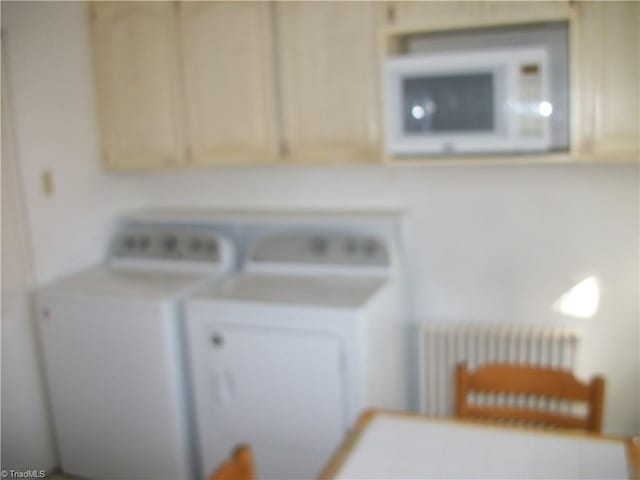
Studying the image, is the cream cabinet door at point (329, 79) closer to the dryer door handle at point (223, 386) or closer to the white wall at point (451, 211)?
the white wall at point (451, 211)

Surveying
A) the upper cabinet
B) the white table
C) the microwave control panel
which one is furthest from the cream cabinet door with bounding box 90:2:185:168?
the white table

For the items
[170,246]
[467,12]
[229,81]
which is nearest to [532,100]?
[467,12]

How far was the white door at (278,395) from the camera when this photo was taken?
2113 millimetres

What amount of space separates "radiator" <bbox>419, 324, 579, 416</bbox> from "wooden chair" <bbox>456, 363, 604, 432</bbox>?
27.0 inches

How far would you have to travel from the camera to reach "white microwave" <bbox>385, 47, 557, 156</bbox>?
1.98 m

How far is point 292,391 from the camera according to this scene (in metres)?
2.15

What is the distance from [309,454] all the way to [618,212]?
4.34 feet

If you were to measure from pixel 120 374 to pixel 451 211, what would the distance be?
1.36 metres

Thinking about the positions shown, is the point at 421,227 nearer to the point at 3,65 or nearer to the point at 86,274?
the point at 86,274

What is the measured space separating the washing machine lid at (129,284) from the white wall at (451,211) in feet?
0.29

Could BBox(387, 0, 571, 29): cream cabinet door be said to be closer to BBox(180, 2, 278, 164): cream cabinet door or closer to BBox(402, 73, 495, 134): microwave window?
BBox(402, 73, 495, 134): microwave window

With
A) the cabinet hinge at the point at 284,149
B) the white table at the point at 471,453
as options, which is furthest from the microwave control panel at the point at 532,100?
the white table at the point at 471,453

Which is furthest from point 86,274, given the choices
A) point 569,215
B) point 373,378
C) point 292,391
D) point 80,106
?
point 569,215

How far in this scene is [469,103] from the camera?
2.07 m
